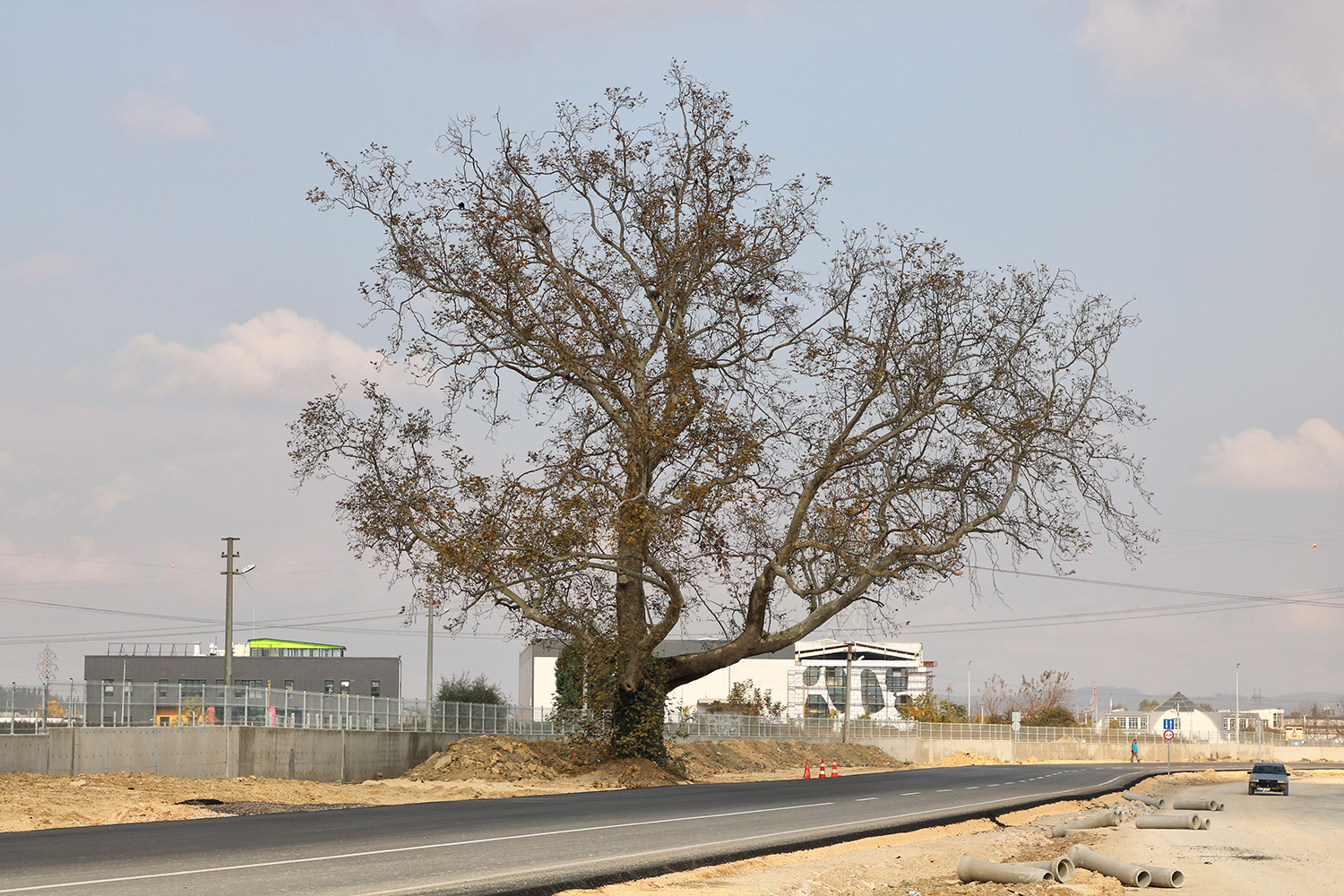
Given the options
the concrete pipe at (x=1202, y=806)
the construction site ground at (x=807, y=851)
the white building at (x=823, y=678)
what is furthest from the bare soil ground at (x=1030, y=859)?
the white building at (x=823, y=678)

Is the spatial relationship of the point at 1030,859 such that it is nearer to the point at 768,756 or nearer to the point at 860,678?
the point at 768,756

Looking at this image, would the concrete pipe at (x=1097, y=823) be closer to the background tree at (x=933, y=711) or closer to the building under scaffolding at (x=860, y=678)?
the background tree at (x=933, y=711)

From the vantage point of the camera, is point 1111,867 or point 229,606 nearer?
point 1111,867

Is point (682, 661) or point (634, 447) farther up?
point (634, 447)

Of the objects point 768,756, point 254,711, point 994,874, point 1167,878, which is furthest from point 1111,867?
point 768,756

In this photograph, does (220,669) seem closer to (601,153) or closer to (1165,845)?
(601,153)

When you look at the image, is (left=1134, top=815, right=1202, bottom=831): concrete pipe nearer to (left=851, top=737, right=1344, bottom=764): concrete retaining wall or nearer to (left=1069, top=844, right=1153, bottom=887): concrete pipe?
(left=1069, top=844, right=1153, bottom=887): concrete pipe

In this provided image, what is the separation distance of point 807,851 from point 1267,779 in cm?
3618

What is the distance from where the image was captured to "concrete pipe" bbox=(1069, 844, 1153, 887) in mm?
13512

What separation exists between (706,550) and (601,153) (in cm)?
1171

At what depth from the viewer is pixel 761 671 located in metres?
144

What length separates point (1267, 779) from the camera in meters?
45.6

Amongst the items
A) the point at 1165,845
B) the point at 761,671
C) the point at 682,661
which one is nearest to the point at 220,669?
the point at 761,671

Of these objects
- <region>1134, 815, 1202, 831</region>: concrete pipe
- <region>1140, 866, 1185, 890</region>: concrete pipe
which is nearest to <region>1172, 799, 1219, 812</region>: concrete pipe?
<region>1134, 815, 1202, 831</region>: concrete pipe
